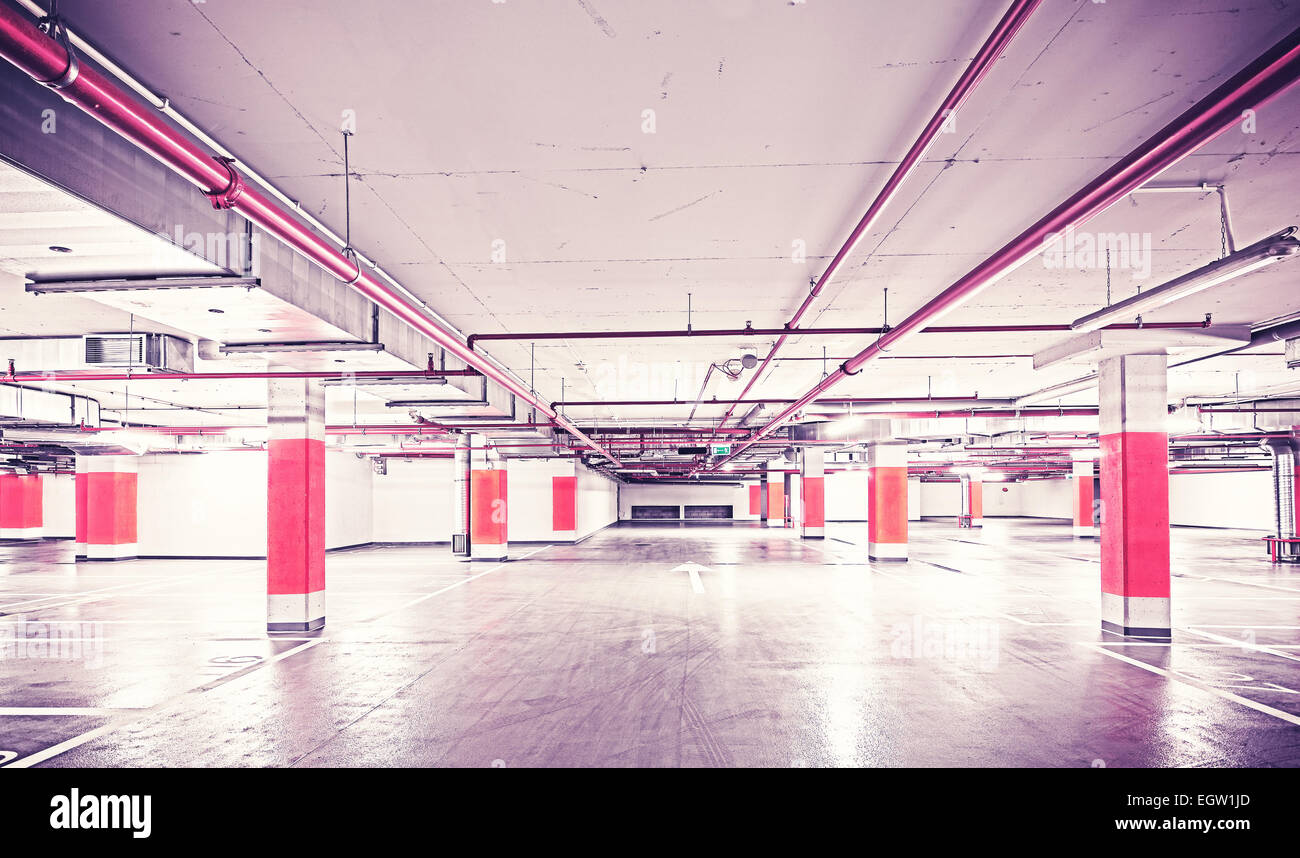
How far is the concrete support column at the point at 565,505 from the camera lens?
27.3m

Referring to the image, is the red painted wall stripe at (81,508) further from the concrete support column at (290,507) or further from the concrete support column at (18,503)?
the concrete support column at (290,507)

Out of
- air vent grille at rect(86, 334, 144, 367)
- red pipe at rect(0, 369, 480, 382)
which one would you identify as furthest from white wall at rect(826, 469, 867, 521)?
air vent grille at rect(86, 334, 144, 367)

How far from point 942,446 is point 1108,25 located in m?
20.2

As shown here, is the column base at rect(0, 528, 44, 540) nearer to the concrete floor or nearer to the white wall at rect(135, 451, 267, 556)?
the white wall at rect(135, 451, 267, 556)

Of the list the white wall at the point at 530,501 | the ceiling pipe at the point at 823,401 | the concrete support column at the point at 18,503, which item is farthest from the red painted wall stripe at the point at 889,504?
the concrete support column at the point at 18,503

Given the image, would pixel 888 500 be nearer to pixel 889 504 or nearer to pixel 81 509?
pixel 889 504

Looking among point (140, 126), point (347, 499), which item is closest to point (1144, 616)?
point (140, 126)

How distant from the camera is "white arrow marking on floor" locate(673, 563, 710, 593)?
14289 millimetres

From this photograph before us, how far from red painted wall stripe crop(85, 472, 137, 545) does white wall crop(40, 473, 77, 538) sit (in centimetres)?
1097

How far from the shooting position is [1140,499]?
9.18 m

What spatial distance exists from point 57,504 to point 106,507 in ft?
41.1

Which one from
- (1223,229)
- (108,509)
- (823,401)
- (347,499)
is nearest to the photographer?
(1223,229)

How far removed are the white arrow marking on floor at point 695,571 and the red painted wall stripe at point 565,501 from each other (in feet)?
30.8
